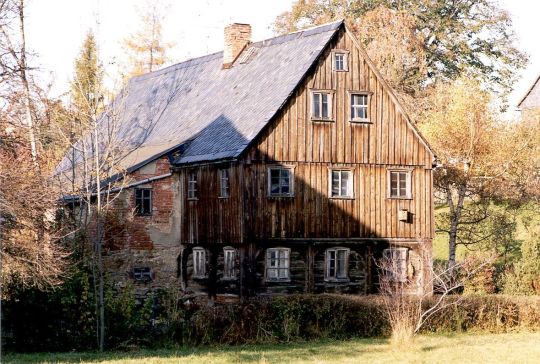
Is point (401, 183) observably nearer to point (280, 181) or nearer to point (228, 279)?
point (280, 181)

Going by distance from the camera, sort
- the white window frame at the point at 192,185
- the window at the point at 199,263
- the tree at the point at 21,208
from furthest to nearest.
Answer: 1. the white window frame at the point at 192,185
2. the window at the point at 199,263
3. the tree at the point at 21,208

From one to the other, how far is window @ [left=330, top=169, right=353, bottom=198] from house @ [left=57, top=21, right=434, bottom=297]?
0.04 meters

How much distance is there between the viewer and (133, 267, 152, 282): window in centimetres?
3806

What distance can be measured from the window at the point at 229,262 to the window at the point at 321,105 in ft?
18.5

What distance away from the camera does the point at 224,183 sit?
36.3 m

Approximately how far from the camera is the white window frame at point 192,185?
37969 mm

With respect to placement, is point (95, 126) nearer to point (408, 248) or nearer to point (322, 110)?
point (322, 110)

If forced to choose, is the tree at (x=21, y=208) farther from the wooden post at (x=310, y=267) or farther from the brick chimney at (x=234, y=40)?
the brick chimney at (x=234, y=40)

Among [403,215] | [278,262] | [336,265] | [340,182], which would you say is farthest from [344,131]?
[278,262]

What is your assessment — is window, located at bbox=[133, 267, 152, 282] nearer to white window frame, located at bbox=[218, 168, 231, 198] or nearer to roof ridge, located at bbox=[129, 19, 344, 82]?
white window frame, located at bbox=[218, 168, 231, 198]

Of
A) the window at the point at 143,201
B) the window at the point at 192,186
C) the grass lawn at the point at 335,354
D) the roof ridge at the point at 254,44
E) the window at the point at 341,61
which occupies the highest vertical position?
the roof ridge at the point at 254,44

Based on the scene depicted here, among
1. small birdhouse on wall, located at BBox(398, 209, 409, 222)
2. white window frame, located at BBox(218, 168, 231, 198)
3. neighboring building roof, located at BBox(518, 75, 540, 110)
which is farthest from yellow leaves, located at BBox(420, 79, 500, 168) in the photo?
neighboring building roof, located at BBox(518, 75, 540, 110)

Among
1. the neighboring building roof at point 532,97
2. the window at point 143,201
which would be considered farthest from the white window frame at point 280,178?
the neighboring building roof at point 532,97

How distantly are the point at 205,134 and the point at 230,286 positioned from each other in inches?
240
